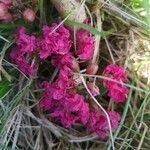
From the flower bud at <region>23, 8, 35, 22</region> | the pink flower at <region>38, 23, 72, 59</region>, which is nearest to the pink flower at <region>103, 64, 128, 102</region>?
the pink flower at <region>38, 23, 72, 59</region>

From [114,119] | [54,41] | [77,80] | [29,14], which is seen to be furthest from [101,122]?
[29,14]

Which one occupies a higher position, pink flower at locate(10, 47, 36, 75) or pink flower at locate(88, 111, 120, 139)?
pink flower at locate(10, 47, 36, 75)

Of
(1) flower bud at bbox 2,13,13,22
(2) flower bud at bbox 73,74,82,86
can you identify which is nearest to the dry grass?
(2) flower bud at bbox 73,74,82,86

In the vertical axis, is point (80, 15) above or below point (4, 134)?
above

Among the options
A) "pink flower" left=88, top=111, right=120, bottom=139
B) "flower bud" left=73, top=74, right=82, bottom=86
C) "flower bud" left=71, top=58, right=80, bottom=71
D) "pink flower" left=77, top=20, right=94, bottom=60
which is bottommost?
"pink flower" left=88, top=111, right=120, bottom=139

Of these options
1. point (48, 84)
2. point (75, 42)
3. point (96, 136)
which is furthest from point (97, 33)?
point (96, 136)

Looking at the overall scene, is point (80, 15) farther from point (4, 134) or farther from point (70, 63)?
point (4, 134)

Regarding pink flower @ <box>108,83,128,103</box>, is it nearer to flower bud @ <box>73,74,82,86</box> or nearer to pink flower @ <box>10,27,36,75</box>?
flower bud @ <box>73,74,82,86</box>
